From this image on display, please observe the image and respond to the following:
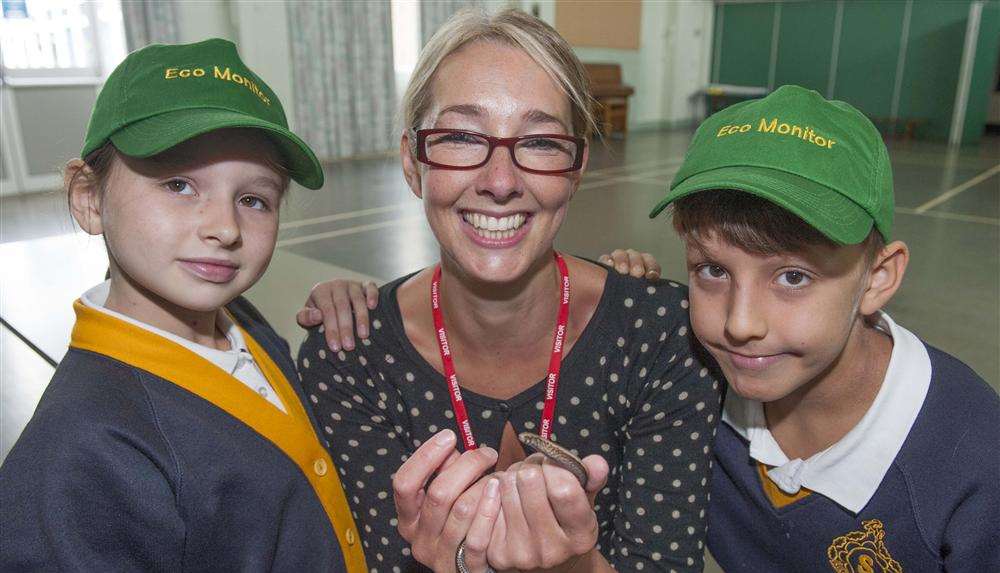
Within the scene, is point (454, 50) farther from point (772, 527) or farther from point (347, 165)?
point (347, 165)

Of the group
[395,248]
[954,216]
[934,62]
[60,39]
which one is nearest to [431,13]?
[60,39]

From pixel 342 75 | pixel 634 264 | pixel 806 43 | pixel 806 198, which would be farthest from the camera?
pixel 806 43

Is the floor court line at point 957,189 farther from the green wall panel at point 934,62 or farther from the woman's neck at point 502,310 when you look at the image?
the woman's neck at point 502,310

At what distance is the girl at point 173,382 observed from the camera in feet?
3.02

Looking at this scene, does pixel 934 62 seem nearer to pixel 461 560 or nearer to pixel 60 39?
pixel 60 39

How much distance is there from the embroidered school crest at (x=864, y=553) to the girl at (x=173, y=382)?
0.89 meters

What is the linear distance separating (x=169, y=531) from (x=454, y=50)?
96cm

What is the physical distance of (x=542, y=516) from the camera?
0.91 metres

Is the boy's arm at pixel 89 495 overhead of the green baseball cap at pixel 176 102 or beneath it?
beneath

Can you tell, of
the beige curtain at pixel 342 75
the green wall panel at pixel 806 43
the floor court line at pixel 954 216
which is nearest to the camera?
the floor court line at pixel 954 216

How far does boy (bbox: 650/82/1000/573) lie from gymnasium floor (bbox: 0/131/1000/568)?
2.53ft

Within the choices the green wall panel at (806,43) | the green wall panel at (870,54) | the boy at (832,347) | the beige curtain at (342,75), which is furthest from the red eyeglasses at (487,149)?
the green wall panel at (806,43)

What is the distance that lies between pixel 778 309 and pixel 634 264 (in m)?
0.43

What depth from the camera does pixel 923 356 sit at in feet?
3.96
